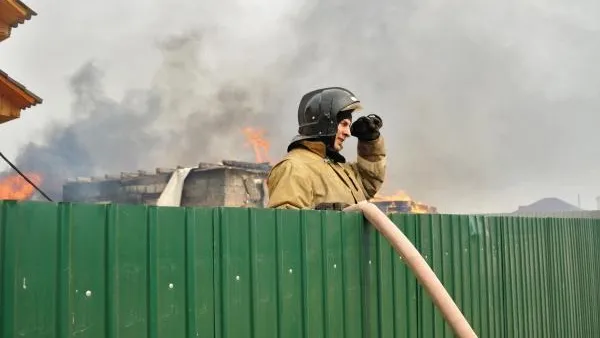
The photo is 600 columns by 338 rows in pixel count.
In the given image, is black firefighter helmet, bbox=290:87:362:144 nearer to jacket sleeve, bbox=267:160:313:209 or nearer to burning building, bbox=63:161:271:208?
jacket sleeve, bbox=267:160:313:209

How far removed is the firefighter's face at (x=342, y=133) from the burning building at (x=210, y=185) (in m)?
13.4

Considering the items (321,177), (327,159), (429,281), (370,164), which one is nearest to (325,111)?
(327,159)

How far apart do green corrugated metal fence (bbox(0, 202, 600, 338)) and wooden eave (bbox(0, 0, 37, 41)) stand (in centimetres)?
899

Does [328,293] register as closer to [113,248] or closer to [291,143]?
[113,248]

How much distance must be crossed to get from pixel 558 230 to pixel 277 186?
3.57m

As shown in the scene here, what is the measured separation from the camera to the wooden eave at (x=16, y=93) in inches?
419

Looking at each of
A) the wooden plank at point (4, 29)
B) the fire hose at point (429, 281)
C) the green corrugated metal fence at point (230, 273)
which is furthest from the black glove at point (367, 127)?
the wooden plank at point (4, 29)

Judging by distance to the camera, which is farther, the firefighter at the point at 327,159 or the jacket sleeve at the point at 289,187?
the firefighter at the point at 327,159

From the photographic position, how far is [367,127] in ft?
15.3

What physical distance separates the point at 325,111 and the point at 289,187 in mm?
802

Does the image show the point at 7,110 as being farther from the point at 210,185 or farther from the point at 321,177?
the point at 321,177

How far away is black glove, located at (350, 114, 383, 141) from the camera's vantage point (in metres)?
4.59

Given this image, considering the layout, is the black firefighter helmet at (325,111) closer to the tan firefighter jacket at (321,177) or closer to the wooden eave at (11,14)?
the tan firefighter jacket at (321,177)

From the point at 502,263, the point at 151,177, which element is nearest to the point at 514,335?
the point at 502,263
